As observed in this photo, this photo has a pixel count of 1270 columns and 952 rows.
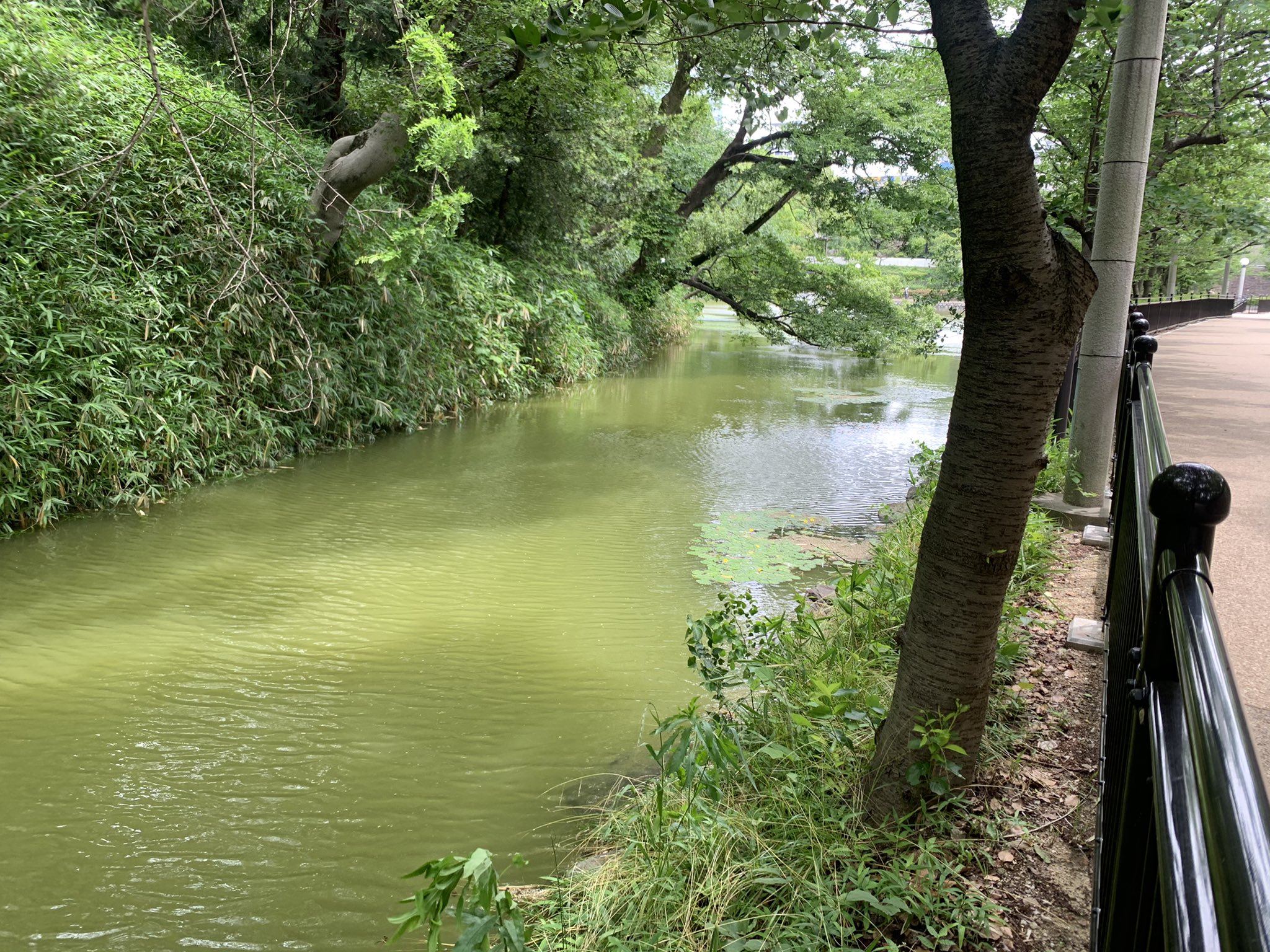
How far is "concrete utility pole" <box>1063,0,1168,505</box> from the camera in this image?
4.68m

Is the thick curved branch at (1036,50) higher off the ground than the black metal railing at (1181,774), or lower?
higher

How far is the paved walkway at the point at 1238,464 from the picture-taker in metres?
3.05

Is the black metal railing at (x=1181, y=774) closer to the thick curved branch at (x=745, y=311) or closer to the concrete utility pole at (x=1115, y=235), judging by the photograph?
the concrete utility pole at (x=1115, y=235)

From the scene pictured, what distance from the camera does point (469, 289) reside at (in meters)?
11.6

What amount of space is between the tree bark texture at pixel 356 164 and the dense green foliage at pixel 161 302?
0.25m

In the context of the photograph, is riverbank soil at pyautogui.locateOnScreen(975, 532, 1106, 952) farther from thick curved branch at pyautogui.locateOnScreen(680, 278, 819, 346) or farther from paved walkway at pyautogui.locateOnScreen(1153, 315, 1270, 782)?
thick curved branch at pyautogui.locateOnScreen(680, 278, 819, 346)

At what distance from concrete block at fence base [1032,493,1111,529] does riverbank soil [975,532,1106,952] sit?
138cm

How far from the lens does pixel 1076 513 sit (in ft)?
17.1

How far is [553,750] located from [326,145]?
10.1 m

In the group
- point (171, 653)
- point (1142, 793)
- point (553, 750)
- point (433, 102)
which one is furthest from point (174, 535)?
point (1142, 793)

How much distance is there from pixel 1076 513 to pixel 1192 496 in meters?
4.54

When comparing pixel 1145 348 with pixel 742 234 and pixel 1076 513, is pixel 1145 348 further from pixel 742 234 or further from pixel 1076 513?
pixel 742 234

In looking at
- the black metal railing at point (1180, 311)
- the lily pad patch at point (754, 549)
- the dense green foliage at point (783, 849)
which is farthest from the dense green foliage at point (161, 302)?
the black metal railing at point (1180, 311)

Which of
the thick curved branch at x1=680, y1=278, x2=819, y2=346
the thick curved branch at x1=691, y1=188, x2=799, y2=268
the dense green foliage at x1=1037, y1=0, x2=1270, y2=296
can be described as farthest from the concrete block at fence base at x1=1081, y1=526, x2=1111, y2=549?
the thick curved branch at x1=691, y1=188, x2=799, y2=268
